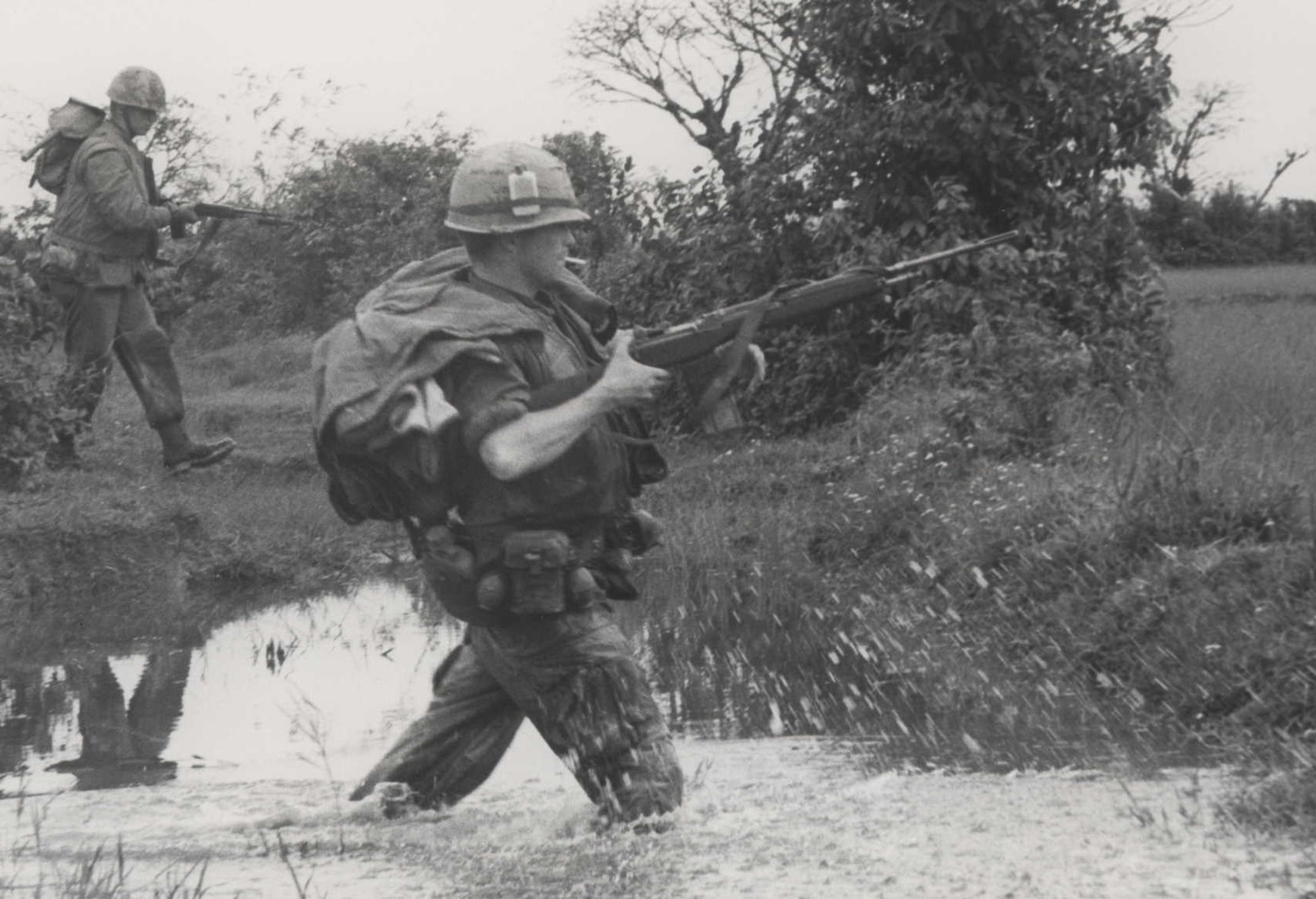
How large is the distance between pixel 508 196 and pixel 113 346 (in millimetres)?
8512

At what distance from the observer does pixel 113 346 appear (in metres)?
13.9

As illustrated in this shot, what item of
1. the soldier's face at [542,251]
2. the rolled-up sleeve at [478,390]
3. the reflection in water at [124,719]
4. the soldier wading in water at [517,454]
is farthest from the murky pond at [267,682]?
the soldier's face at [542,251]

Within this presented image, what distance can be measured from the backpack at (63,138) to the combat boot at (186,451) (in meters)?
1.68

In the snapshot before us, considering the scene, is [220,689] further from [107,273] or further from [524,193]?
[107,273]

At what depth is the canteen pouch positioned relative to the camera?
18.8 ft

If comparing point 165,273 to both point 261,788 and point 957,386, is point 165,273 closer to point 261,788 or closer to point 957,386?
point 957,386

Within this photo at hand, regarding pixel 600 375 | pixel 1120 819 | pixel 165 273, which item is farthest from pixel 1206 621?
pixel 165 273

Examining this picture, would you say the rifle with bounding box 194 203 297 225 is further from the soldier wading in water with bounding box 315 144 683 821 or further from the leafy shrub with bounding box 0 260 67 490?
the soldier wading in water with bounding box 315 144 683 821

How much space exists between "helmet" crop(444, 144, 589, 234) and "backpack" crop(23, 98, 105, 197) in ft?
26.9

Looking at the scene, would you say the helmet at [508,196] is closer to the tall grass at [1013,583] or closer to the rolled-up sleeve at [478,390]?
the rolled-up sleeve at [478,390]

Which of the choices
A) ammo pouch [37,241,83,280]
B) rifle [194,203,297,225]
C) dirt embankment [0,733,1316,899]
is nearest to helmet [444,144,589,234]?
dirt embankment [0,733,1316,899]

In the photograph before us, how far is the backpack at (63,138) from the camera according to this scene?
13570 mm

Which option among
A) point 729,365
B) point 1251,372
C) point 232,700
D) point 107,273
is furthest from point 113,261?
point 729,365

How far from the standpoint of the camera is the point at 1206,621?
7.59m
